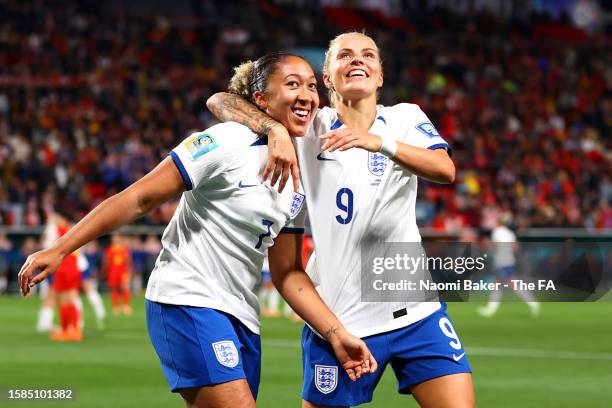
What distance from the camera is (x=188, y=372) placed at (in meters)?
5.09

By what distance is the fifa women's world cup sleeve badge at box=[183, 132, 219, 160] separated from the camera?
197 inches

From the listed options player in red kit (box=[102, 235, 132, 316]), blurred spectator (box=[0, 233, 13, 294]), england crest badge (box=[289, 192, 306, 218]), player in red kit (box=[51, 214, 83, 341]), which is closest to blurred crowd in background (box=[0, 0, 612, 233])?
blurred spectator (box=[0, 233, 13, 294])

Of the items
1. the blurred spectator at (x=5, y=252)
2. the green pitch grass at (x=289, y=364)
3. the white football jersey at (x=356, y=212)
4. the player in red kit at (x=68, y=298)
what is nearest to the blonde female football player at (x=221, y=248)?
the white football jersey at (x=356, y=212)

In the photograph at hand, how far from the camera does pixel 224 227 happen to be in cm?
513

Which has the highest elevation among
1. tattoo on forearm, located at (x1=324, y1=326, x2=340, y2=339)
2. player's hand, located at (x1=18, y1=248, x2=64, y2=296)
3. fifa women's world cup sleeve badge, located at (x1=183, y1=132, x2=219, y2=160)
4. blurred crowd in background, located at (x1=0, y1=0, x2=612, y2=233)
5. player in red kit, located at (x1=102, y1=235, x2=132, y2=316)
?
blurred crowd in background, located at (x1=0, y1=0, x2=612, y2=233)

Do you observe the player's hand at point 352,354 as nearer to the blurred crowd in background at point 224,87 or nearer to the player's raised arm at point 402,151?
the player's raised arm at point 402,151

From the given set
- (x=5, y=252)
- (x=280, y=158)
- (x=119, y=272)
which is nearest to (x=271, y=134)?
(x=280, y=158)

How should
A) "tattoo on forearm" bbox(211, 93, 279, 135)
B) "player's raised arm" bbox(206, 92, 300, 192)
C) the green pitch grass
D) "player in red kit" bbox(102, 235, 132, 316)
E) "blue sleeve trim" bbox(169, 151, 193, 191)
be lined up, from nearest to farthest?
1. "blue sleeve trim" bbox(169, 151, 193, 191)
2. "player's raised arm" bbox(206, 92, 300, 192)
3. "tattoo on forearm" bbox(211, 93, 279, 135)
4. the green pitch grass
5. "player in red kit" bbox(102, 235, 132, 316)

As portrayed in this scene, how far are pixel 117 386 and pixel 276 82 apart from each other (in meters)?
7.20

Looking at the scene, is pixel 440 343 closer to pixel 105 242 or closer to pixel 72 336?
pixel 72 336

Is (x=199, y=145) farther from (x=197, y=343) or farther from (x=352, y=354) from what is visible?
(x=352, y=354)

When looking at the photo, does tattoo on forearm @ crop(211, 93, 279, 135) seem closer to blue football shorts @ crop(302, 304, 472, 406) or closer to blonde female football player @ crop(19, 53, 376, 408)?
blonde female football player @ crop(19, 53, 376, 408)

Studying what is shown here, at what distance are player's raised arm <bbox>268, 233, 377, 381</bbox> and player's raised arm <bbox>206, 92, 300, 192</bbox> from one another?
351 millimetres

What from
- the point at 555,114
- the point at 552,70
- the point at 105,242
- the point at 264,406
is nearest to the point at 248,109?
the point at 264,406
